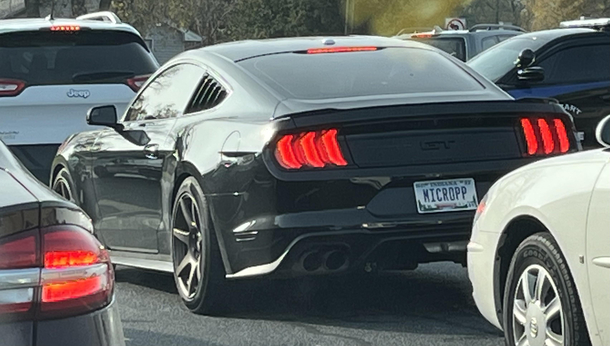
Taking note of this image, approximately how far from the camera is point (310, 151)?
6.91 meters

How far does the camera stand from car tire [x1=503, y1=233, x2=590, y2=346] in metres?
5.11

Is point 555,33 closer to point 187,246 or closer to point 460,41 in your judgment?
point 460,41

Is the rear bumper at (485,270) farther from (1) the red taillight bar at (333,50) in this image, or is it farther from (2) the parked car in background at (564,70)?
(2) the parked car in background at (564,70)

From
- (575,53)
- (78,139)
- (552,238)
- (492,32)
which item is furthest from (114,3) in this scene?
(552,238)

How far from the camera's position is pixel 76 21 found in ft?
38.8

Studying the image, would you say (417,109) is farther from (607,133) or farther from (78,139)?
(78,139)

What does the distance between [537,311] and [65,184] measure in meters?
4.90

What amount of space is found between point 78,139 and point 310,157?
2.99 metres

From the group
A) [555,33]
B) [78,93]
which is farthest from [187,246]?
[555,33]

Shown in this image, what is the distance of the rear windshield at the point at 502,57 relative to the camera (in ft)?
44.7

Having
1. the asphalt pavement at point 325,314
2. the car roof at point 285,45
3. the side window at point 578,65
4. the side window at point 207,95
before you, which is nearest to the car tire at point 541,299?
the asphalt pavement at point 325,314

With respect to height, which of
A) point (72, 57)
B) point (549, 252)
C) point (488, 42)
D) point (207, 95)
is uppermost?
point (549, 252)

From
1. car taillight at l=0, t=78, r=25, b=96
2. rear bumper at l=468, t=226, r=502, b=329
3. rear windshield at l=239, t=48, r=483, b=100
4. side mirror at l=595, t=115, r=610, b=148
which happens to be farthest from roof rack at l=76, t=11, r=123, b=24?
side mirror at l=595, t=115, r=610, b=148

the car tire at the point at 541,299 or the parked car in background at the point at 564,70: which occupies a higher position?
the car tire at the point at 541,299
